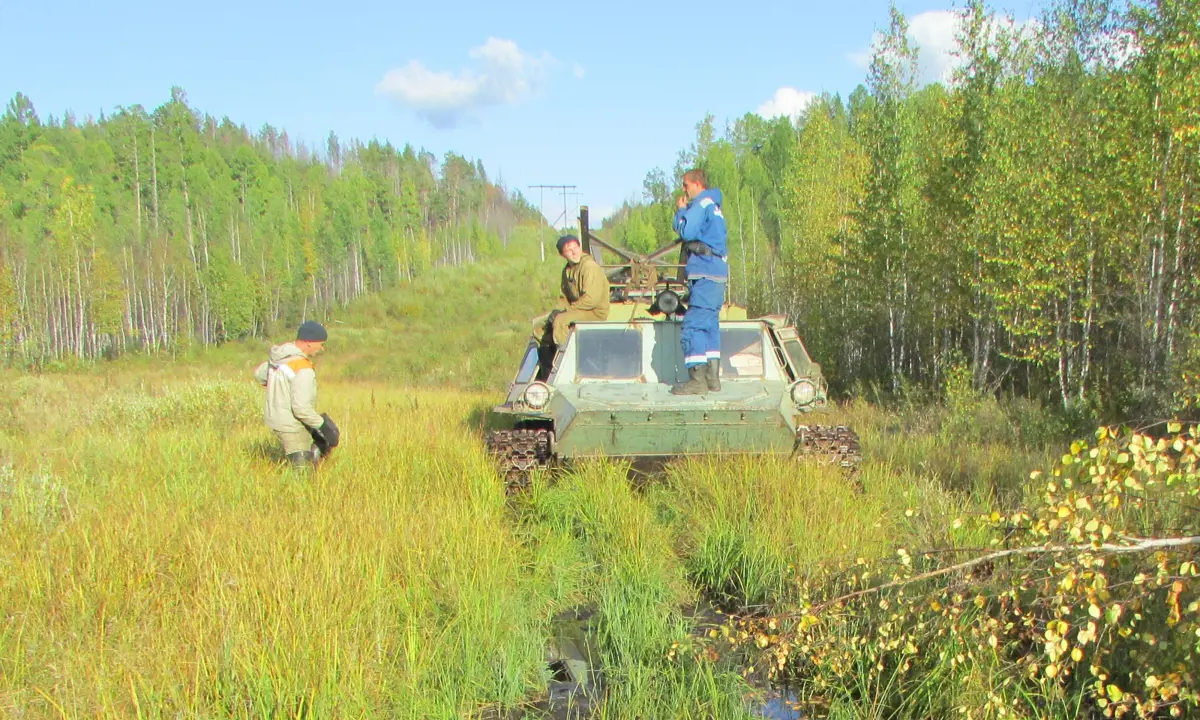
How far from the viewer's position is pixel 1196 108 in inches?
395

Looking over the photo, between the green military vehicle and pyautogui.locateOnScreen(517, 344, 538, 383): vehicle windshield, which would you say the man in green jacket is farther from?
pyautogui.locateOnScreen(517, 344, 538, 383): vehicle windshield

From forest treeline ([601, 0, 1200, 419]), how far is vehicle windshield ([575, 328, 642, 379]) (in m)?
5.95

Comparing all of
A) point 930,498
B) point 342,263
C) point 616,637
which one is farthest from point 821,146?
point 342,263

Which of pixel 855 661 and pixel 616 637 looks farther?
pixel 616 637

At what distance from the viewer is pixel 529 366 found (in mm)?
8133

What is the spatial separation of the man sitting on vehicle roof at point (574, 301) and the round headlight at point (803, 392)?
192 centimetres

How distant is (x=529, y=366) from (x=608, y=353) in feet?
3.25

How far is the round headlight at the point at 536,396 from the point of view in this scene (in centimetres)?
671

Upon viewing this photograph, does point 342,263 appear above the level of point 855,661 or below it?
above

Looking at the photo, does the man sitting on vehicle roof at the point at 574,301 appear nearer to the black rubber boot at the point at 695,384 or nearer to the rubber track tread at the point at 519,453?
the rubber track tread at the point at 519,453

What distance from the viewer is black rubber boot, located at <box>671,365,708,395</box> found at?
265 inches

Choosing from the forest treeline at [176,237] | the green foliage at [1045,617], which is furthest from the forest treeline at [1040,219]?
the forest treeline at [176,237]

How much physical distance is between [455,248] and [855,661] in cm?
8752

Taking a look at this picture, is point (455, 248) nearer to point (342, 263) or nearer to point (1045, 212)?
point (342, 263)
